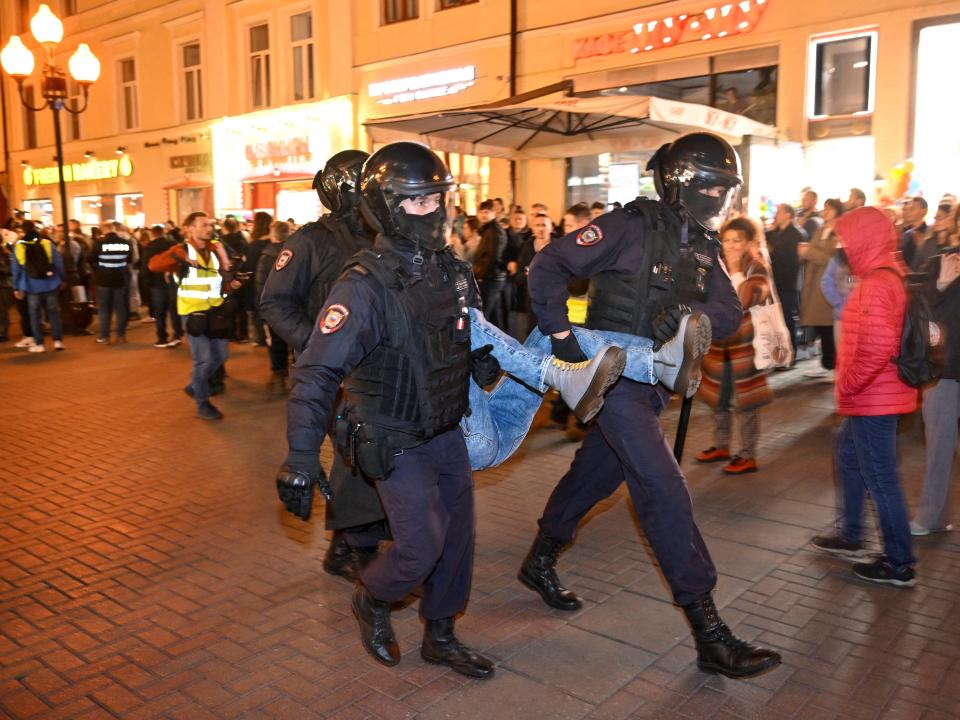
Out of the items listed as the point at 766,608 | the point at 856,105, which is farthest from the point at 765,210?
the point at 766,608

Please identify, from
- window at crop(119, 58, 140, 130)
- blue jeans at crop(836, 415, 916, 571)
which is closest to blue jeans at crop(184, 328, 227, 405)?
blue jeans at crop(836, 415, 916, 571)

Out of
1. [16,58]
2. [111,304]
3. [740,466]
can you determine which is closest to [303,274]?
[740,466]

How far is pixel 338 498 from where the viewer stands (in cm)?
408

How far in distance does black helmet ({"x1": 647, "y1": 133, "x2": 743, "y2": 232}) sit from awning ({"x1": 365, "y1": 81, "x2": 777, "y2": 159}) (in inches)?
273

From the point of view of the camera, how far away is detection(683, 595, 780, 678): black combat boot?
3.49 m

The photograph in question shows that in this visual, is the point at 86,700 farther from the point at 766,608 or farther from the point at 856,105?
the point at 856,105

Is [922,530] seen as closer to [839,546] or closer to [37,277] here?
[839,546]

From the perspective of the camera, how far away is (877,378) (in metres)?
4.40

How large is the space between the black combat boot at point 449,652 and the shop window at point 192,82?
2472cm

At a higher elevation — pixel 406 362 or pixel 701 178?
pixel 701 178

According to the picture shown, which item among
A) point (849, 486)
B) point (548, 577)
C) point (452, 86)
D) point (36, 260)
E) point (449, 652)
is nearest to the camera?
point (449, 652)

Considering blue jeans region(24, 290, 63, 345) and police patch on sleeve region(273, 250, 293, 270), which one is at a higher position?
police patch on sleeve region(273, 250, 293, 270)

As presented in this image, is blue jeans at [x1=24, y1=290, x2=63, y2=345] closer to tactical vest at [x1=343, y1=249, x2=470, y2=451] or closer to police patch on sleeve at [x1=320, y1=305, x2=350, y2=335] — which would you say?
tactical vest at [x1=343, y1=249, x2=470, y2=451]

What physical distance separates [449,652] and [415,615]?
0.61 metres
